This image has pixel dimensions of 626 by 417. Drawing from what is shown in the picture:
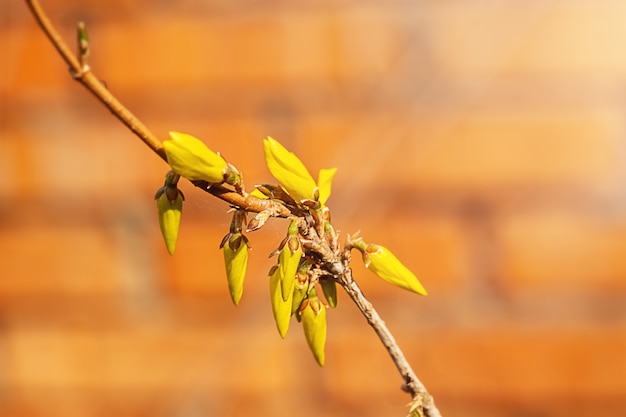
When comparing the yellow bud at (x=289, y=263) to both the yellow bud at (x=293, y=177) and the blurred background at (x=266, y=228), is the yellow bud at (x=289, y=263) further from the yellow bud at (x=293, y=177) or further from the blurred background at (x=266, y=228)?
the blurred background at (x=266, y=228)

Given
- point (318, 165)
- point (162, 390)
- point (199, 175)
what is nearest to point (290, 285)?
point (199, 175)

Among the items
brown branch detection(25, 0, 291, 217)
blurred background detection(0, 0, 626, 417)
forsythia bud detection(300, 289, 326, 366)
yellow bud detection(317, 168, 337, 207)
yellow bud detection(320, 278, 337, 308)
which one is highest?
blurred background detection(0, 0, 626, 417)

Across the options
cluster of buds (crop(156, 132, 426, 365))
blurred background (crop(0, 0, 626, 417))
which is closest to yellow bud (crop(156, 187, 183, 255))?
cluster of buds (crop(156, 132, 426, 365))

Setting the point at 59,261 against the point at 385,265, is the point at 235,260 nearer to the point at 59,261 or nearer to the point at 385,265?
the point at 385,265

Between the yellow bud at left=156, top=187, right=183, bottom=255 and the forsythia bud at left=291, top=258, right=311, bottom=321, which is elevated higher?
the yellow bud at left=156, top=187, right=183, bottom=255

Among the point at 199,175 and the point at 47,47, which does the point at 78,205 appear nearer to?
the point at 47,47

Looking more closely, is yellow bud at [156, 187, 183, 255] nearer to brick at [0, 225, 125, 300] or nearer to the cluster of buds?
the cluster of buds

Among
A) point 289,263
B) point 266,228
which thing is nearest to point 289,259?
point 289,263

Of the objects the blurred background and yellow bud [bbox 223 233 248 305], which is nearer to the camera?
yellow bud [bbox 223 233 248 305]
